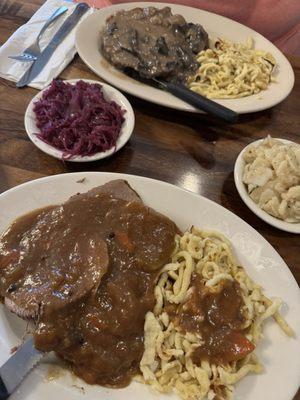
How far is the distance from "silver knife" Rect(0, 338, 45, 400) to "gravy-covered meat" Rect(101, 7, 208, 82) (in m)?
2.04

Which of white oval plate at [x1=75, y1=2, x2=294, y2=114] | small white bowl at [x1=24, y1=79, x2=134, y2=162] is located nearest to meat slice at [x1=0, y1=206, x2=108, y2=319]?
small white bowl at [x1=24, y1=79, x2=134, y2=162]

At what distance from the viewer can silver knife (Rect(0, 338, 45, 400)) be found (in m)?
1.62

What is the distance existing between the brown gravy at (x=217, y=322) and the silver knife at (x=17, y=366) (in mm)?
625

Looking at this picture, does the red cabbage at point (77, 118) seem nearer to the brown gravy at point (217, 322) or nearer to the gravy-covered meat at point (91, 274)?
the gravy-covered meat at point (91, 274)

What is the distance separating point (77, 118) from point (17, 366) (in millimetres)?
1497

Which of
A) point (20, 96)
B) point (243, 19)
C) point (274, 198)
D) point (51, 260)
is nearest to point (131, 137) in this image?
point (20, 96)

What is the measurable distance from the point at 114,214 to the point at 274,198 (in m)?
0.89

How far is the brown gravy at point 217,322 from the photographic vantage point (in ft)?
5.98

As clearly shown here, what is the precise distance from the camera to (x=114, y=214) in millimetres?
2055

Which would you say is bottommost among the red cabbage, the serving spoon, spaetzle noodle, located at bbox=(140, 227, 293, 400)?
spaetzle noodle, located at bbox=(140, 227, 293, 400)

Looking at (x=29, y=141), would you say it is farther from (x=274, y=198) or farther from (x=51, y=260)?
(x=274, y=198)

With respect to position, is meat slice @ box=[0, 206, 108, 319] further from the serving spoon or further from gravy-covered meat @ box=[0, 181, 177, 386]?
the serving spoon

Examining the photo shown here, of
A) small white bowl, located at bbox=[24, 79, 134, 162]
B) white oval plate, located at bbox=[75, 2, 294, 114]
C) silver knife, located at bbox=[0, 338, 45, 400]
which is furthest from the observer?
white oval plate, located at bbox=[75, 2, 294, 114]

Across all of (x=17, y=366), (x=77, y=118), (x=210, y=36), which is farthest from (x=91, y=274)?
(x=210, y=36)
